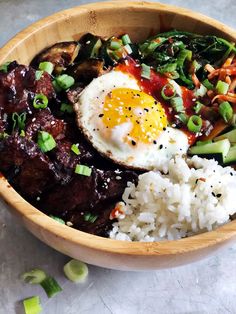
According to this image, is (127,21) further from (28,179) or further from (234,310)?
(234,310)

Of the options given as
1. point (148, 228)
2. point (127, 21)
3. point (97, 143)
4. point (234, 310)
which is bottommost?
point (234, 310)

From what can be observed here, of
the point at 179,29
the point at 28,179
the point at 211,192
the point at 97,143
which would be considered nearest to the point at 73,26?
the point at 179,29

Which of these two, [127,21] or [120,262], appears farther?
[127,21]

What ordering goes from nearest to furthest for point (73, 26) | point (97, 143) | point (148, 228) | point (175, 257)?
point (175, 257) → point (148, 228) → point (97, 143) → point (73, 26)

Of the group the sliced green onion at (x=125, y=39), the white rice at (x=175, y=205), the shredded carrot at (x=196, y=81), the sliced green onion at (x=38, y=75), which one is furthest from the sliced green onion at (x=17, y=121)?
the shredded carrot at (x=196, y=81)

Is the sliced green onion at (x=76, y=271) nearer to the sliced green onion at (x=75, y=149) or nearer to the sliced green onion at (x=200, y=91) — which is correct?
the sliced green onion at (x=75, y=149)
